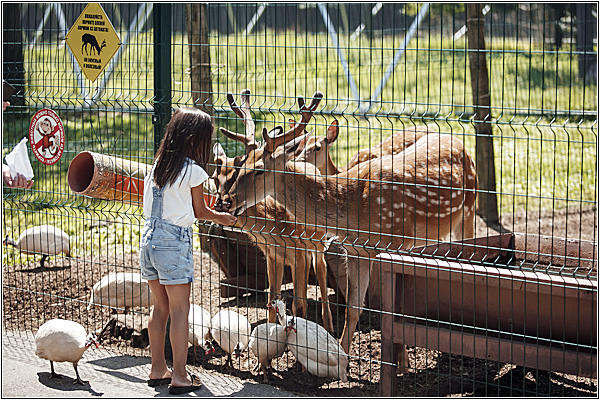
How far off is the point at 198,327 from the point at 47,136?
1776 millimetres

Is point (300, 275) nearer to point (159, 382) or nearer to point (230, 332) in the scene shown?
point (230, 332)

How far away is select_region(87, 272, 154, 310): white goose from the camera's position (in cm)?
529

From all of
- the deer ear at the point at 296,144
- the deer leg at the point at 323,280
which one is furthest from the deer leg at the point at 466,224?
the deer ear at the point at 296,144

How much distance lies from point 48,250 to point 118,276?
1351 mm

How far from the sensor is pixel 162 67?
4781 mm

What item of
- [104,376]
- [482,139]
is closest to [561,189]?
[482,139]

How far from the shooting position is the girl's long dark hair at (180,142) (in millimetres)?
4008

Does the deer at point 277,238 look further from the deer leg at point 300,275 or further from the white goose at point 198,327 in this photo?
the white goose at point 198,327

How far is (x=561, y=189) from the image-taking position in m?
10.1

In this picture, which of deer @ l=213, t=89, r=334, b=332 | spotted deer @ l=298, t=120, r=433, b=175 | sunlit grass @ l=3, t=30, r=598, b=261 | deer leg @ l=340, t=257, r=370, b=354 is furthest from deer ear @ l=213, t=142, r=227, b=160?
deer leg @ l=340, t=257, r=370, b=354

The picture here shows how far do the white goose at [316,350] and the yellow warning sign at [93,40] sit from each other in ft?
7.26

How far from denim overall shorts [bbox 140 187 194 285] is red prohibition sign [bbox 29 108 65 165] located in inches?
54.0

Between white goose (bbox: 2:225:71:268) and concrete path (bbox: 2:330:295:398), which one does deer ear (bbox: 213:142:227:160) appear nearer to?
concrete path (bbox: 2:330:295:398)

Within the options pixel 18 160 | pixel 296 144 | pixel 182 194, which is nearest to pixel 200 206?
pixel 182 194
